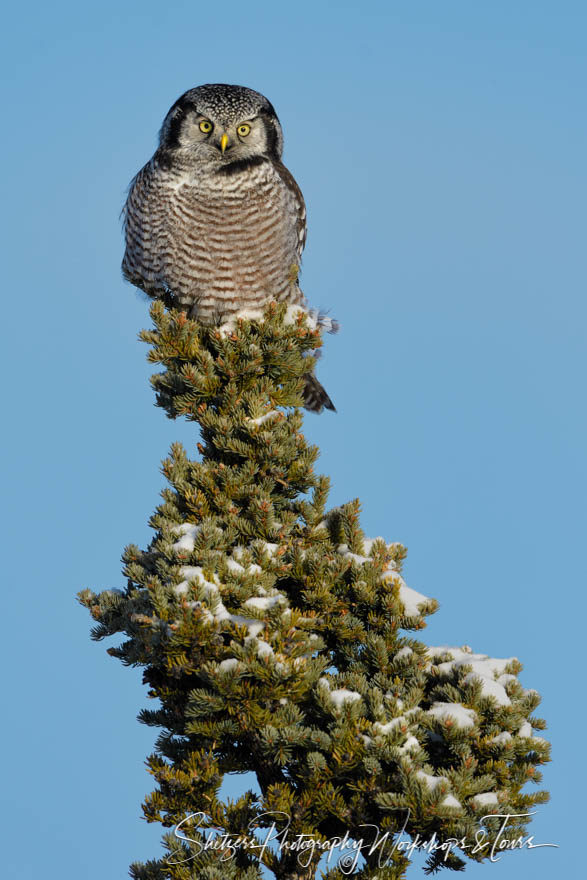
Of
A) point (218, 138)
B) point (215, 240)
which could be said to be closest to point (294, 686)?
point (215, 240)

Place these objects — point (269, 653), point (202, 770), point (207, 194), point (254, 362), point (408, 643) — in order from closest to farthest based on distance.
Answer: point (269, 653), point (202, 770), point (408, 643), point (254, 362), point (207, 194)

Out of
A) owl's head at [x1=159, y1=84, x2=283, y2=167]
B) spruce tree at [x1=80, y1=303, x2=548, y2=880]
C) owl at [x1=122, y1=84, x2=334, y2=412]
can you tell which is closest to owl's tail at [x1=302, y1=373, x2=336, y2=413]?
owl at [x1=122, y1=84, x2=334, y2=412]

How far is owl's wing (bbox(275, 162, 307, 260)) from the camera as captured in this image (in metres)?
7.73

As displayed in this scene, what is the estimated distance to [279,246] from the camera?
24.0ft

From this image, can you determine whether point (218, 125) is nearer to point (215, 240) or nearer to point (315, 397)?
point (215, 240)

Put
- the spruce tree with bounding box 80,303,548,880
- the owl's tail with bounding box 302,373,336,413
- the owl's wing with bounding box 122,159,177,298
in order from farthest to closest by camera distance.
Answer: the owl's tail with bounding box 302,373,336,413 → the owl's wing with bounding box 122,159,177,298 → the spruce tree with bounding box 80,303,548,880

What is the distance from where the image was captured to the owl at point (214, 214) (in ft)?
23.4

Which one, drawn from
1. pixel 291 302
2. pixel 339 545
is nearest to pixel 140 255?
pixel 291 302

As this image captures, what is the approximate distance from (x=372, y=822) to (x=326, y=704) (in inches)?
26.2

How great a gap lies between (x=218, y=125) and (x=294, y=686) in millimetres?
4418

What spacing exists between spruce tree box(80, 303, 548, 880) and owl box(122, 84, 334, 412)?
5.19ft

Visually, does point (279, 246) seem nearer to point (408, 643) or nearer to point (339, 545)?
point (339, 545)

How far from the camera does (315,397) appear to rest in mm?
8211

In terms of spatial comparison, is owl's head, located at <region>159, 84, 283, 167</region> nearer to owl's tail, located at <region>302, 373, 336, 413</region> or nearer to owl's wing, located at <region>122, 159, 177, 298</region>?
owl's wing, located at <region>122, 159, 177, 298</region>
